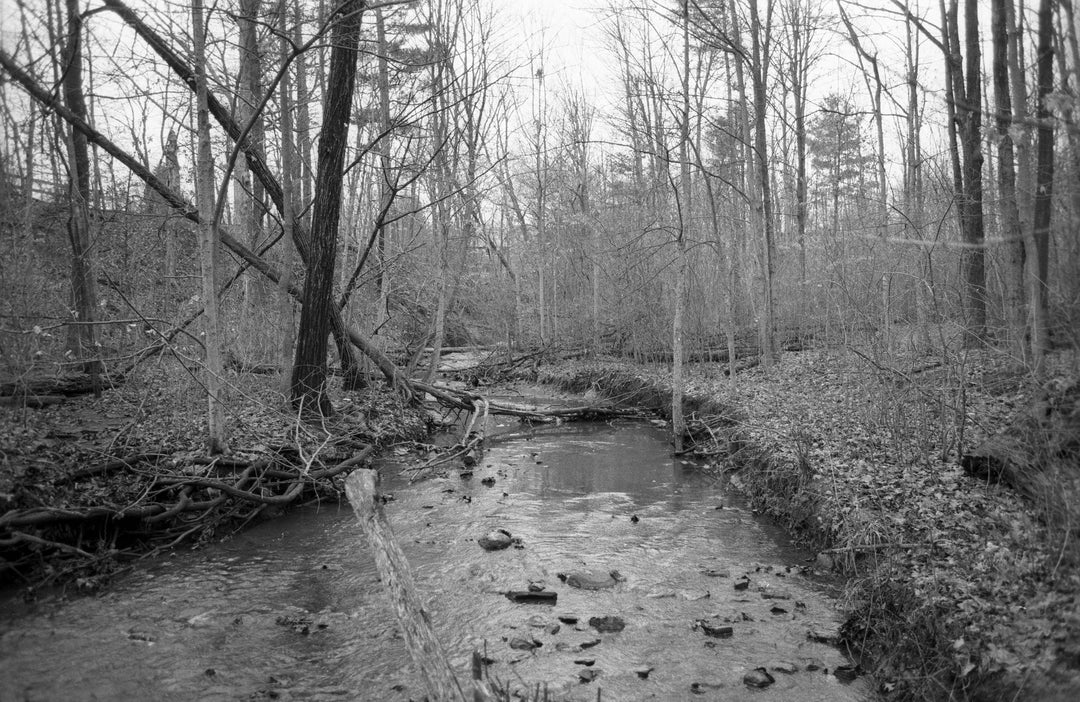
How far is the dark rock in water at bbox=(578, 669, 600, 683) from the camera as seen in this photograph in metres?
4.32

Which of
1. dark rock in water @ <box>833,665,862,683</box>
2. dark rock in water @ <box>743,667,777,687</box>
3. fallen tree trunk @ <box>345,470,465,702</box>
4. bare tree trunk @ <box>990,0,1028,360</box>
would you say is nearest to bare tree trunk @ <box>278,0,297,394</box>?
fallen tree trunk @ <box>345,470,465,702</box>

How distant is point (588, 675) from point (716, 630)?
3.76 feet

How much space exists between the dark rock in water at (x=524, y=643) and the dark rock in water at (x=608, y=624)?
517mm

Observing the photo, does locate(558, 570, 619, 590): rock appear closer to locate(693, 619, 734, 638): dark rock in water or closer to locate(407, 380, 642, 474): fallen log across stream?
locate(693, 619, 734, 638): dark rock in water

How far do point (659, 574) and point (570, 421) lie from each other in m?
7.72

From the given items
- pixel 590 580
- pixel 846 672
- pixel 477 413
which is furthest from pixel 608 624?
pixel 477 413

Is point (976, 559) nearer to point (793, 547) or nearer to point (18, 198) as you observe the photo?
point (793, 547)

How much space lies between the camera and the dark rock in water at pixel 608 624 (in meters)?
5.01

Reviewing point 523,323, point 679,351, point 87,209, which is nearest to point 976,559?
point 679,351

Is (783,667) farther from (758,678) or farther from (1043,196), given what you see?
(1043,196)

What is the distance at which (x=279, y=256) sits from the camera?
13.8m

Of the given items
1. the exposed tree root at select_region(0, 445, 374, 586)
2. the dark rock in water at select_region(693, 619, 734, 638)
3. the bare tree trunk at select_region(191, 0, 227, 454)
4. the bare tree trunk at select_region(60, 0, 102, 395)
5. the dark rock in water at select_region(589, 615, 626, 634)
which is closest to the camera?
the dark rock in water at select_region(693, 619, 734, 638)

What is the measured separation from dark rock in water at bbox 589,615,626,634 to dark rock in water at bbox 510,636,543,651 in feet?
1.70

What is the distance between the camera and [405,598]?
3.82 metres
